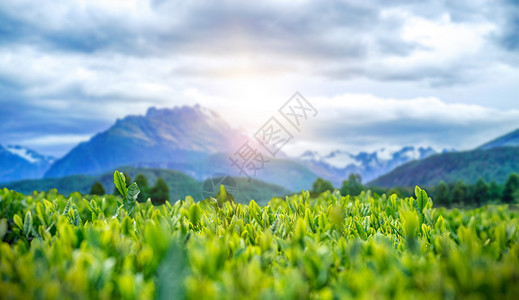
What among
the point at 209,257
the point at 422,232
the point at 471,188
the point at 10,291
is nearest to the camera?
the point at 10,291

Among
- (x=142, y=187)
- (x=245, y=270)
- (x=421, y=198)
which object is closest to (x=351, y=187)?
(x=142, y=187)

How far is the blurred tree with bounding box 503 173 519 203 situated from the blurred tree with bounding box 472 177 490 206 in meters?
4.10

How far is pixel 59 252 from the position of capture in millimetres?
2664

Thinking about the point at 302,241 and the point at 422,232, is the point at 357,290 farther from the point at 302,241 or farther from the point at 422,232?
the point at 422,232

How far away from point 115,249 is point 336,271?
1756 mm

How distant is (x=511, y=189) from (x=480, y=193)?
687 cm

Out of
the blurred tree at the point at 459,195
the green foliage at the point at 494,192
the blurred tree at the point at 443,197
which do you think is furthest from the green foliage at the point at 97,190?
the green foliage at the point at 494,192

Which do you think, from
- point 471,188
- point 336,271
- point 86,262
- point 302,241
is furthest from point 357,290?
point 471,188

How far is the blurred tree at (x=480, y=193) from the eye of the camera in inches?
3789

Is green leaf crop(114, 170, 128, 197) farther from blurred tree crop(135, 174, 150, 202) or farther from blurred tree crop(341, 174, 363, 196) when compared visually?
blurred tree crop(341, 174, 363, 196)

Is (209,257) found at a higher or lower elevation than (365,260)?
higher

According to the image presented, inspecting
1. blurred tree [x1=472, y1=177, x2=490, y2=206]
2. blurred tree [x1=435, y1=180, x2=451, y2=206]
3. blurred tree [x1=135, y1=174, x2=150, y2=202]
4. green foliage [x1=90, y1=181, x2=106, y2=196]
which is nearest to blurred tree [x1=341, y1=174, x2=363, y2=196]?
blurred tree [x1=135, y1=174, x2=150, y2=202]

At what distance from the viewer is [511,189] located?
9512 centimetres

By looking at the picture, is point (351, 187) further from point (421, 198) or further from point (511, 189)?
point (421, 198)
